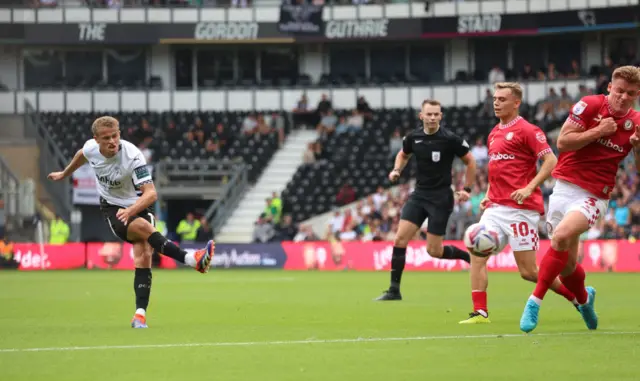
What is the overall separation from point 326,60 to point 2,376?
140 ft

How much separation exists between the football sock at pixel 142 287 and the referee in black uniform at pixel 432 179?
481 cm

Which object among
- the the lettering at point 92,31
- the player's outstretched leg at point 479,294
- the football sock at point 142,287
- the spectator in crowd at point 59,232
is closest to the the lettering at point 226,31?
the the lettering at point 92,31

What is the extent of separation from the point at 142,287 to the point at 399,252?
534 cm

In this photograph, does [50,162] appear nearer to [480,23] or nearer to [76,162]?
[480,23]

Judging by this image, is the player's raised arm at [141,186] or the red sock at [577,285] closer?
the red sock at [577,285]

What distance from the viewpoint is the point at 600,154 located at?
11320 mm

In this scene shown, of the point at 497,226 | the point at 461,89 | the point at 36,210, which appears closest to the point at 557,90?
the point at 461,89

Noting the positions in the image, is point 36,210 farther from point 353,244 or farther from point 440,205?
point 440,205

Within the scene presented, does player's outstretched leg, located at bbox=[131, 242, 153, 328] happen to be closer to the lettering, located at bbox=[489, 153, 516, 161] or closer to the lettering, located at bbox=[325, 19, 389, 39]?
the lettering, located at bbox=[489, 153, 516, 161]

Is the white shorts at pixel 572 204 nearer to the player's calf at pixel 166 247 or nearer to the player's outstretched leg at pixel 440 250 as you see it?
the player's calf at pixel 166 247

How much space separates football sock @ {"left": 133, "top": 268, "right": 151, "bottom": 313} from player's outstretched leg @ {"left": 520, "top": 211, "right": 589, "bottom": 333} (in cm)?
396

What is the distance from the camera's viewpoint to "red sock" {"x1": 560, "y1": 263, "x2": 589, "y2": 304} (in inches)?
464

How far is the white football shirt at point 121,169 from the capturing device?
12.8 metres

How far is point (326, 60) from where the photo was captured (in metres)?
50.8
